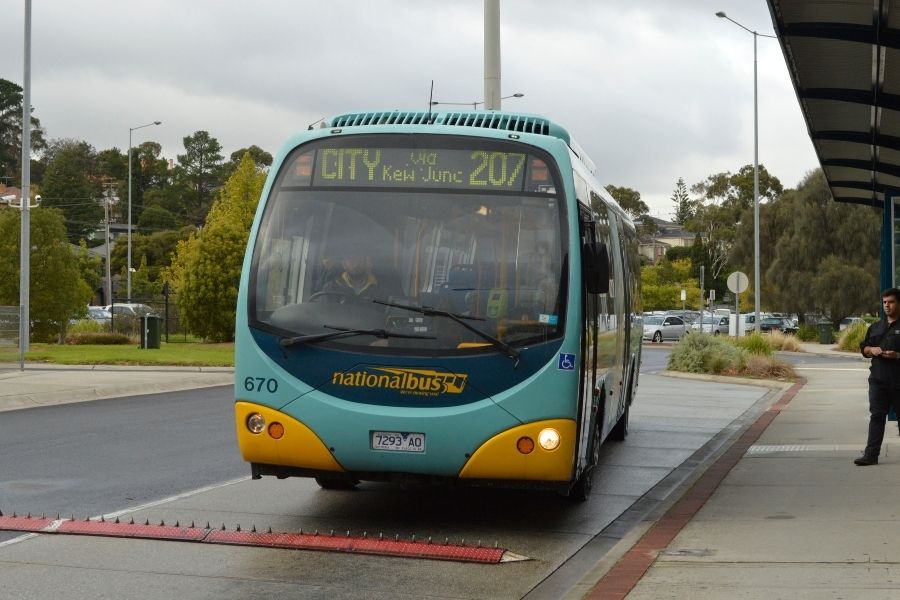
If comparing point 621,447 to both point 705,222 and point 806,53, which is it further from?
point 705,222

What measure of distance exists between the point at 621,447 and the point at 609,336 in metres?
4.09

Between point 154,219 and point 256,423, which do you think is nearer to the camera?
point 256,423

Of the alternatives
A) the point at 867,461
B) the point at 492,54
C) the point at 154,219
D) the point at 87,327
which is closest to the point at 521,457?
the point at 867,461

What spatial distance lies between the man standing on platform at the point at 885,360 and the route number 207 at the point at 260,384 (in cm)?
606

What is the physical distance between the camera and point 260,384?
29.9 ft

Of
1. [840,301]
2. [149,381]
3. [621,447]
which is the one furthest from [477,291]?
[840,301]

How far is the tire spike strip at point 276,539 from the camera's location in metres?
8.33

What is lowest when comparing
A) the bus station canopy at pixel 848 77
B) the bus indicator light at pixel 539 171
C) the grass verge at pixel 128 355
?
the grass verge at pixel 128 355

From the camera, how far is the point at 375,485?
461 inches

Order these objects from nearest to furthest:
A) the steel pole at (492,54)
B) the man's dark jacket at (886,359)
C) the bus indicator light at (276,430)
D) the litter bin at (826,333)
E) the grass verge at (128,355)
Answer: the bus indicator light at (276,430) → the man's dark jacket at (886,359) → the steel pole at (492,54) → the grass verge at (128,355) → the litter bin at (826,333)

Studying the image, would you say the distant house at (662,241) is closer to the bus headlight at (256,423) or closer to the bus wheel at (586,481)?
the bus wheel at (586,481)

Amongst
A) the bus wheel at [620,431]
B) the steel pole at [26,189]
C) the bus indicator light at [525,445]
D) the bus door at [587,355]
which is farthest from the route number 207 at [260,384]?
the steel pole at [26,189]

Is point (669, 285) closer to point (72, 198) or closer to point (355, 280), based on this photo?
point (72, 198)

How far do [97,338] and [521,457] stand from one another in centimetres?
3259
